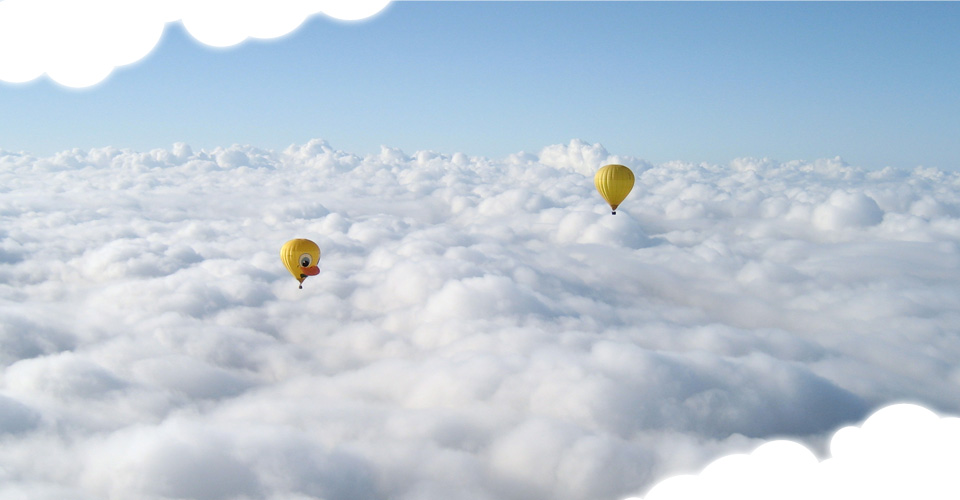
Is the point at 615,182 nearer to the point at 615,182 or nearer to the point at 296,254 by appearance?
the point at 615,182

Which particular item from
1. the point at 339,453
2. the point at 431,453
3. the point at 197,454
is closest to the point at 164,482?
the point at 197,454

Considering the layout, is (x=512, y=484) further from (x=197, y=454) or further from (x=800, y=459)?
(x=800, y=459)

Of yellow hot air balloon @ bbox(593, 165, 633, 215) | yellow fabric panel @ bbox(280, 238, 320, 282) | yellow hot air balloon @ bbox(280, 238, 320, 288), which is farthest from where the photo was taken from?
yellow fabric panel @ bbox(280, 238, 320, 282)

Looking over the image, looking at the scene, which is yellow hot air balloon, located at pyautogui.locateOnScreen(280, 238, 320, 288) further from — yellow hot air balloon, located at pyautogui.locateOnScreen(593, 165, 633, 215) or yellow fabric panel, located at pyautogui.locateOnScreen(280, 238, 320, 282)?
yellow hot air balloon, located at pyautogui.locateOnScreen(593, 165, 633, 215)

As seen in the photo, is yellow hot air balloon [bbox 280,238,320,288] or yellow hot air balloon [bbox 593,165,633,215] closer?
yellow hot air balloon [bbox 593,165,633,215]

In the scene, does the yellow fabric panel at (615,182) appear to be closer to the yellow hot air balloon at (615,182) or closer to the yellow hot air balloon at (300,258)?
the yellow hot air balloon at (615,182)

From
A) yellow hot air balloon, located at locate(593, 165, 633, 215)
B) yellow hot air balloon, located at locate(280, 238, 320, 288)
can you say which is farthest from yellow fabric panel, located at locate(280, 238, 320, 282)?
yellow hot air balloon, located at locate(593, 165, 633, 215)

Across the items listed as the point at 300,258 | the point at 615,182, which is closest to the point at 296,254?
the point at 300,258

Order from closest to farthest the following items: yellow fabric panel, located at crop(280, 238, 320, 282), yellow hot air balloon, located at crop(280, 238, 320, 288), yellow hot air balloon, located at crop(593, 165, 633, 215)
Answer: yellow hot air balloon, located at crop(593, 165, 633, 215)
yellow hot air balloon, located at crop(280, 238, 320, 288)
yellow fabric panel, located at crop(280, 238, 320, 282)

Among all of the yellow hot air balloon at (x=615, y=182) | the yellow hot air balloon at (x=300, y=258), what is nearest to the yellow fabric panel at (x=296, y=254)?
the yellow hot air balloon at (x=300, y=258)

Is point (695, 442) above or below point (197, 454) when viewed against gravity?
below

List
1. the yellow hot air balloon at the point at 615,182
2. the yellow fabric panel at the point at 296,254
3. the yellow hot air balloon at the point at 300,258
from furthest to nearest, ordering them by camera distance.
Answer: the yellow fabric panel at the point at 296,254 < the yellow hot air balloon at the point at 300,258 < the yellow hot air balloon at the point at 615,182
